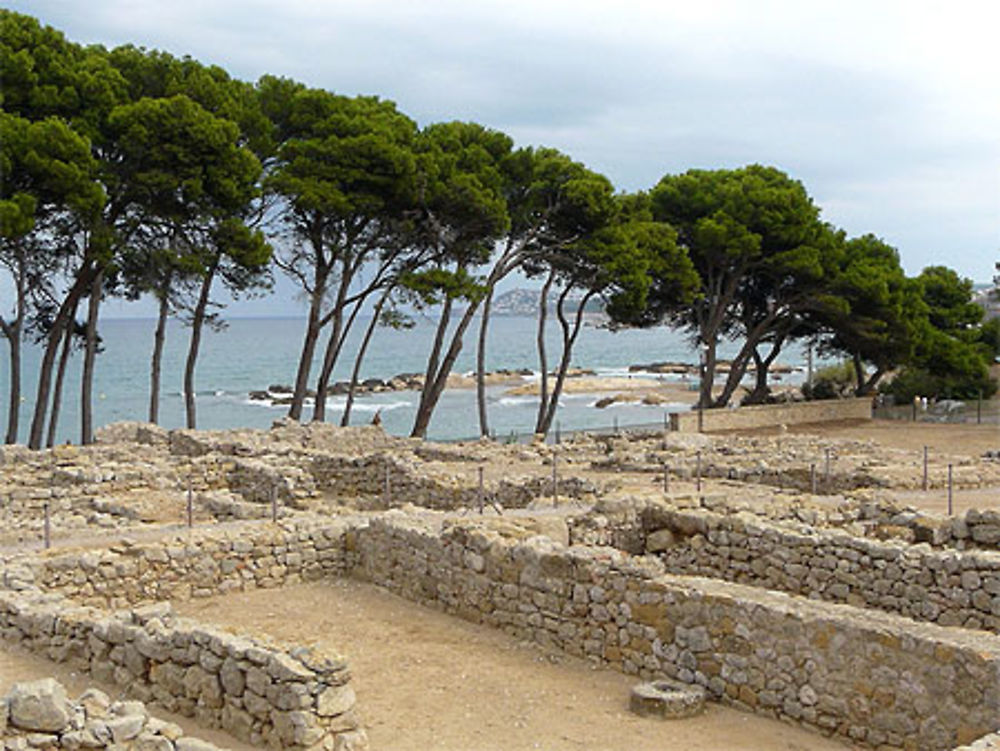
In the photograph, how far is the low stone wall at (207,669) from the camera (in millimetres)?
7477

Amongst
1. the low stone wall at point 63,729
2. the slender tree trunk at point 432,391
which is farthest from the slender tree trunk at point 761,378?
the low stone wall at point 63,729

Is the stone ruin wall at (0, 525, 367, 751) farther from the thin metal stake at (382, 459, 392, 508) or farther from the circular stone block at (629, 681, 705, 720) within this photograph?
the thin metal stake at (382, 459, 392, 508)

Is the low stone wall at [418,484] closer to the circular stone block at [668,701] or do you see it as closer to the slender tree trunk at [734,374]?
the circular stone block at [668,701]

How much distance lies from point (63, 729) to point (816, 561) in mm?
7835

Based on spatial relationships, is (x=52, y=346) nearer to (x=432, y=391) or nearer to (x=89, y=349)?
(x=89, y=349)

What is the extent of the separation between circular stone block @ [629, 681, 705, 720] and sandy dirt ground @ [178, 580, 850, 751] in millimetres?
83

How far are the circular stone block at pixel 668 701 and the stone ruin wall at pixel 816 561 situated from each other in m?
2.94

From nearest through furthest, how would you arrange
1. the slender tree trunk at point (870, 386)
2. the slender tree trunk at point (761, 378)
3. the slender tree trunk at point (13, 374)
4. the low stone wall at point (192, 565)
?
the low stone wall at point (192, 565) → the slender tree trunk at point (13, 374) → the slender tree trunk at point (761, 378) → the slender tree trunk at point (870, 386)

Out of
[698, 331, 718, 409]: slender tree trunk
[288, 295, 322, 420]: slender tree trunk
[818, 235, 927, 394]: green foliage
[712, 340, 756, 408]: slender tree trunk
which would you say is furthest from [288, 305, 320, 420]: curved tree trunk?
[818, 235, 927, 394]: green foliage

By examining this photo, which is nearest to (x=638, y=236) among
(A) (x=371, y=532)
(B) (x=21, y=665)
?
Answer: (A) (x=371, y=532)

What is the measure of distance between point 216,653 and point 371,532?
5.31 metres

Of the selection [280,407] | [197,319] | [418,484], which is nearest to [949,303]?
[197,319]

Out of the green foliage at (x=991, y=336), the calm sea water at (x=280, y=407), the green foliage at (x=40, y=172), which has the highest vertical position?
the green foliage at (x=40, y=172)

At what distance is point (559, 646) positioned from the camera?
10320 mm
